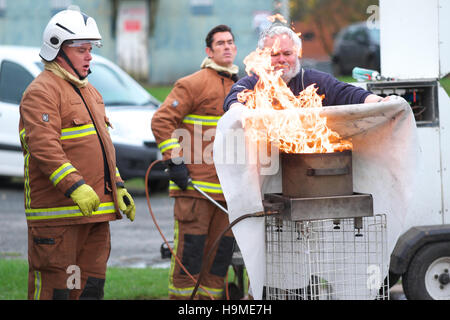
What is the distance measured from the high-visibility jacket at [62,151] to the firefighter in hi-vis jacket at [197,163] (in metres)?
1.14

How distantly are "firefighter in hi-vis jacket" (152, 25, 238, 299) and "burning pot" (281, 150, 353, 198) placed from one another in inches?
69.2

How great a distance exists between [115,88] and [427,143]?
692cm

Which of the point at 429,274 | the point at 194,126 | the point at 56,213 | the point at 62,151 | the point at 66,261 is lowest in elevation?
the point at 429,274

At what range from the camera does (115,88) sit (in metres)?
12.0

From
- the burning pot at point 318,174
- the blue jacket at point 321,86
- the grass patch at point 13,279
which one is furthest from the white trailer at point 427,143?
the grass patch at point 13,279

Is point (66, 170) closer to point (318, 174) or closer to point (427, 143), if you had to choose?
point (318, 174)

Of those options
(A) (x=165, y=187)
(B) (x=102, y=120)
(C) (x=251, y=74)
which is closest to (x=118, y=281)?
(B) (x=102, y=120)

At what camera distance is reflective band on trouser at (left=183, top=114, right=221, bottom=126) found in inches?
244

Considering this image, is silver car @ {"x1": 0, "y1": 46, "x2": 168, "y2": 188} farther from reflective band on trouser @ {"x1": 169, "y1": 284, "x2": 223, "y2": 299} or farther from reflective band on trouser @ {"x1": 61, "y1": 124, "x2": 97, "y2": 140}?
reflective band on trouser @ {"x1": 61, "y1": 124, "x2": 97, "y2": 140}

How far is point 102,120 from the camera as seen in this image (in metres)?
5.03

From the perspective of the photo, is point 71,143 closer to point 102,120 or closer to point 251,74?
point 102,120

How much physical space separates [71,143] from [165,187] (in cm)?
783

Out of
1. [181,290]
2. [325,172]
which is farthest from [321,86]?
[181,290]

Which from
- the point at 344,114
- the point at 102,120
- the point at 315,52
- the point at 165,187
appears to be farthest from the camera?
the point at 315,52
